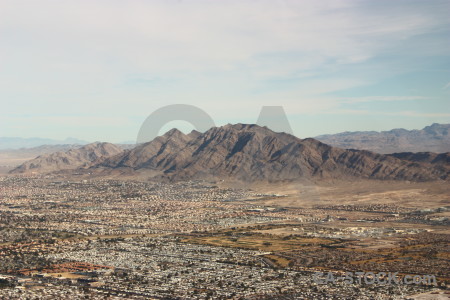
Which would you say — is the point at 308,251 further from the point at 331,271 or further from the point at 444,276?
the point at 444,276

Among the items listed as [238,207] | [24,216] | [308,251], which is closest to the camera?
[308,251]

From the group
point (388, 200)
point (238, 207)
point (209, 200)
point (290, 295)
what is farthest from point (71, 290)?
point (388, 200)

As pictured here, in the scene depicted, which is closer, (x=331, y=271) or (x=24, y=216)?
(x=331, y=271)

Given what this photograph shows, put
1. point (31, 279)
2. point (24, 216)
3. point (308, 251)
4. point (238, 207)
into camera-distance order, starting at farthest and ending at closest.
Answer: point (238, 207) → point (24, 216) → point (308, 251) → point (31, 279)

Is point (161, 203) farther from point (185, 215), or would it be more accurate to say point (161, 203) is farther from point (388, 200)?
point (388, 200)

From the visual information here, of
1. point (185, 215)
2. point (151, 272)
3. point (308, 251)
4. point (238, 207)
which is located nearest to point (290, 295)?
point (151, 272)

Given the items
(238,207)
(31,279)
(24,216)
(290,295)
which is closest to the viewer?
(290,295)

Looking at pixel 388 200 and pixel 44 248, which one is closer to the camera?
pixel 44 248

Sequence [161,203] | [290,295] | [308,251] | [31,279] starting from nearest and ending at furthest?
[290,295] → [31,279] → [308,251] → [161,203]
